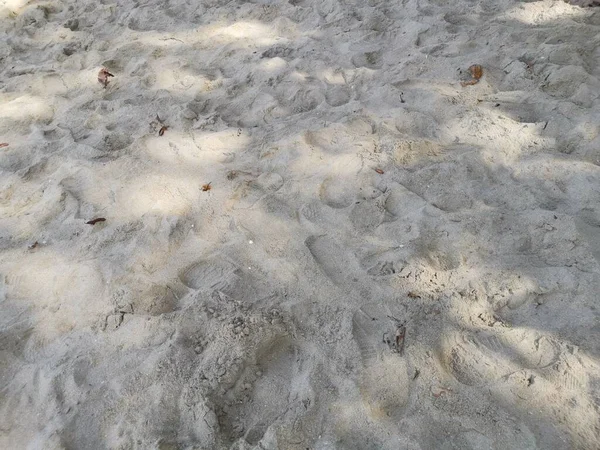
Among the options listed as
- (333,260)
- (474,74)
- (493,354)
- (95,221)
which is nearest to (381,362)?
(493,354)

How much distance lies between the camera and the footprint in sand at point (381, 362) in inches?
60.7

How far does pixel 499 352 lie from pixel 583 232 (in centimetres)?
69

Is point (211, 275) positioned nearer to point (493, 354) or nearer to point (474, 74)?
point (493, 354)

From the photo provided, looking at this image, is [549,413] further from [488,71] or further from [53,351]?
[488,71]

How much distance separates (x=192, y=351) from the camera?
66.3 inches

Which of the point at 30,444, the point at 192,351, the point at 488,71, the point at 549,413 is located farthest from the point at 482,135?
the point at 30,444

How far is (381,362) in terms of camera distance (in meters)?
1.64

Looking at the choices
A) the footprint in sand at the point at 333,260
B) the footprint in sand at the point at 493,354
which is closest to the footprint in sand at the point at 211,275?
the footprint in sand at the point at 333,260

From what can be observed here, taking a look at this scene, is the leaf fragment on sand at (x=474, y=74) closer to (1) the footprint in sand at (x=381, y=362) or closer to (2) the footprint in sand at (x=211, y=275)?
(1) the footprint in sand at (x=381, y=362)

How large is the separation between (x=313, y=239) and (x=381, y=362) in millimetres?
633

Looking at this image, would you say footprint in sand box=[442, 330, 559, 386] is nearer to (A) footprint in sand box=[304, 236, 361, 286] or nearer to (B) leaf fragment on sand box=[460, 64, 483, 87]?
(A) footprint in sand box=[304, 236, 361, 286]

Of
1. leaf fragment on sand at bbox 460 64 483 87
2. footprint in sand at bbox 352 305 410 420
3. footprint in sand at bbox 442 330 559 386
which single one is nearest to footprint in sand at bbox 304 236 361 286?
footprint in sand at bbox 352 305 410 420

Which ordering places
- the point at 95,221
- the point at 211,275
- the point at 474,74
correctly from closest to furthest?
the point at 211,275 → the point at 95,221 → the point at 474,74

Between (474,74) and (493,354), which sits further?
(474,74)
